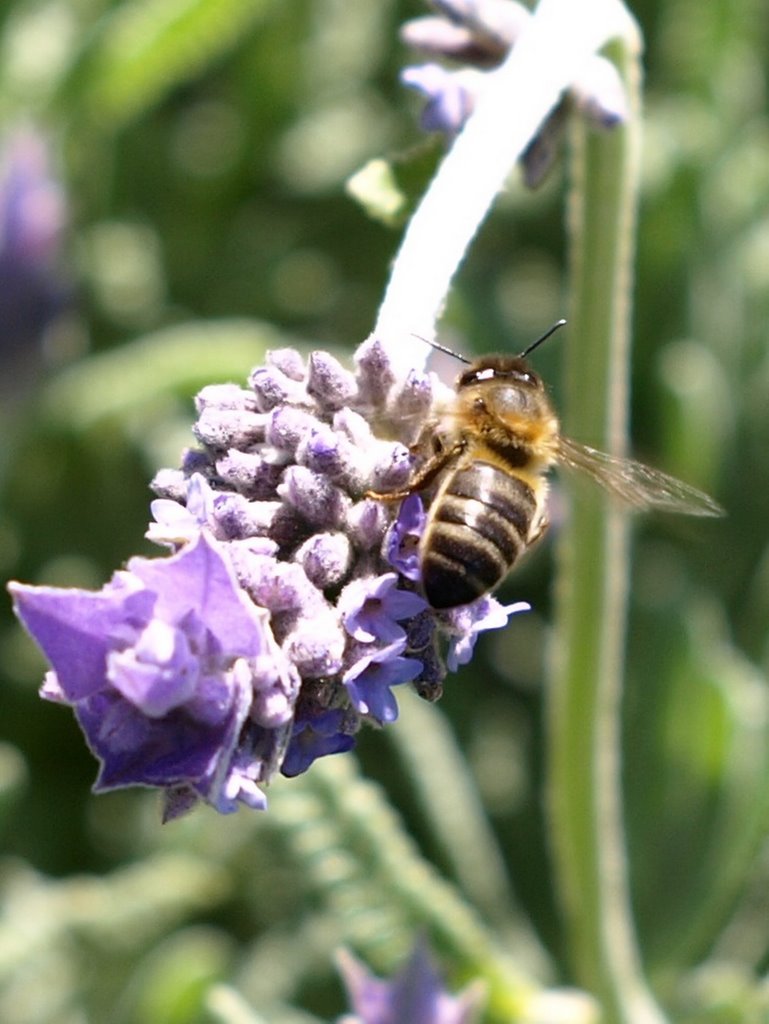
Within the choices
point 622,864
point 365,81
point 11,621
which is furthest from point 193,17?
point 622,864

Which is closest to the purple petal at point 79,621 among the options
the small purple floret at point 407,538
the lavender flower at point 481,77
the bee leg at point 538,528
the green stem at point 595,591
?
the small purple floret at point 407,538

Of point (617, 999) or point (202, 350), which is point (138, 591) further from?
point (202, 350)

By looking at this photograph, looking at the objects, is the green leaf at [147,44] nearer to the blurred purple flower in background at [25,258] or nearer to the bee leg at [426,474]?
the blurred purple flower in background at [25,258]

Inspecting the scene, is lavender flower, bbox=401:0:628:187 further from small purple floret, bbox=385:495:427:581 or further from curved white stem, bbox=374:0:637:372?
small purple floret, bbox=385:495:427:581

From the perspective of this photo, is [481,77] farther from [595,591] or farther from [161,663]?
[161,663]

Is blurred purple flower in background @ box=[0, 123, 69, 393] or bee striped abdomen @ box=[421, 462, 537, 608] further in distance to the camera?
blurred purple flower in background @ box=[0, 123, 69, 393]

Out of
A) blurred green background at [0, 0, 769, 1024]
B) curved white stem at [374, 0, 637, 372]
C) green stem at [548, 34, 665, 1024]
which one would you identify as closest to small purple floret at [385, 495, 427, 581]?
curved white stem at [374, 0, 637, 372]
